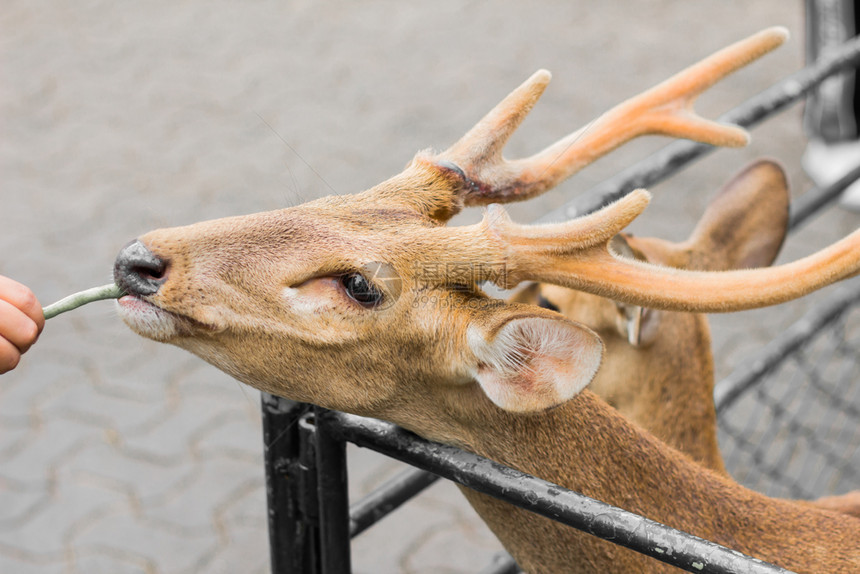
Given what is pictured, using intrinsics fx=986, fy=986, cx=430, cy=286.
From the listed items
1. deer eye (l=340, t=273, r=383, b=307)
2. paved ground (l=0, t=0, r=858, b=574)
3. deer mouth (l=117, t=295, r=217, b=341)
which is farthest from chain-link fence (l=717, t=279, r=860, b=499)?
deer mouth (l=117, t=295, r=217, b=341)

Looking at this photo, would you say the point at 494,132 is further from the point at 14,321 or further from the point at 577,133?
the point at 14,321

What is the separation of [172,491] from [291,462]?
344 centimetres

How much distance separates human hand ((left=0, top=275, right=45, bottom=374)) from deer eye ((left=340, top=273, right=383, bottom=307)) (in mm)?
633

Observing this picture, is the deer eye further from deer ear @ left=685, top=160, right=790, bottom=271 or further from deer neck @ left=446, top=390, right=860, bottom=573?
deer ear @ left=685, top=160, right=790, bottom=271

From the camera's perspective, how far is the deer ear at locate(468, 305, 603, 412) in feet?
6.24

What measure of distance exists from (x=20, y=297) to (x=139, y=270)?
24 cm

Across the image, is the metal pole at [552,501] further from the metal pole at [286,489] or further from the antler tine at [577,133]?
the antler tine at [577,133]

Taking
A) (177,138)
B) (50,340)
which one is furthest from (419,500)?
(177,138)

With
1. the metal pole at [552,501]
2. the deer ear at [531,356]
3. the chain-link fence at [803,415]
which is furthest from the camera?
the chain-link fence at [803,415]

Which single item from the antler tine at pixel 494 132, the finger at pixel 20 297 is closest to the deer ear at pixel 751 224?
the antler tine at pixel 494 132

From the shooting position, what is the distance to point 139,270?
201 centimetres

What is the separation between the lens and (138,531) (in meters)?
5.19

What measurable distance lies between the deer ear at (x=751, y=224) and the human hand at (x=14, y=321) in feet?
6.89

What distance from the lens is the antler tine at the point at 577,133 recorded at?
2.39 metres
